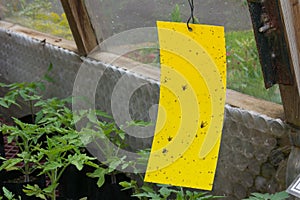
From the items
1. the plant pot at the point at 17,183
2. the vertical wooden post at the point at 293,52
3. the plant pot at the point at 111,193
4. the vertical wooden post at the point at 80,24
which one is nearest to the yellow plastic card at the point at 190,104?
the vertical wooden post at the point at 293,52

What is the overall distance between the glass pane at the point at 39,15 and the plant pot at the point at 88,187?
2.56 feet

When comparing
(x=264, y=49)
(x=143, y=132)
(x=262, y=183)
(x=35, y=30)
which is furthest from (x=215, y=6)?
Answer: (x=35, y=30)

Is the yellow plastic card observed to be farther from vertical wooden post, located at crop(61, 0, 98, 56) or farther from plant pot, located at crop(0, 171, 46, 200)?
vertical wooden post, located at crop(61, 0, 98, 56)

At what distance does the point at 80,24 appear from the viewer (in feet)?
8.42

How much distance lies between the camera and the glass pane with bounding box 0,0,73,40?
283cm

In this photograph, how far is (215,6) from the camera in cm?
172

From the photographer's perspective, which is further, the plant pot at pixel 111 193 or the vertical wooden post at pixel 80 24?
the vertical wooden post at pixel 80 24

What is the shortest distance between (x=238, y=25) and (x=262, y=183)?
0.53 m

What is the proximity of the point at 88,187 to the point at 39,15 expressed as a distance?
1099 millimetres

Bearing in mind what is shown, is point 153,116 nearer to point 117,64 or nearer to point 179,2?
point 117,64

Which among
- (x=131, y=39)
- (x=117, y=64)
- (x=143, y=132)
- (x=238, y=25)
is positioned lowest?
(x=143, y=132)

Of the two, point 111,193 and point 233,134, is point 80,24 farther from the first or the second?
point 233,134

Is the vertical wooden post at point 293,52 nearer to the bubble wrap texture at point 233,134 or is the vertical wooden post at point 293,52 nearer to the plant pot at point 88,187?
the bubble wrap texture at point 233,134

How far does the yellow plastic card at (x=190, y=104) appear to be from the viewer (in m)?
1.14
